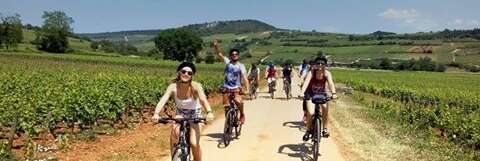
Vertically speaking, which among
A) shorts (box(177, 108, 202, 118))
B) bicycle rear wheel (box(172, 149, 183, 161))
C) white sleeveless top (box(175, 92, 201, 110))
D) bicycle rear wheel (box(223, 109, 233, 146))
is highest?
white sleeveless top (box(175, 92, 201, 110))

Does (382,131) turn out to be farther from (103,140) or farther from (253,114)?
(103,140)

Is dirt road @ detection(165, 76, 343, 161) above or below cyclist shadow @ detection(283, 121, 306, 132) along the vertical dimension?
above

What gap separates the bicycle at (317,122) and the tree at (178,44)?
11926cm

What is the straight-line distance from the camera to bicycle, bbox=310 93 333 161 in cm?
1238

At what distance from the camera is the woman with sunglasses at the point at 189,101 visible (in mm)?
9305

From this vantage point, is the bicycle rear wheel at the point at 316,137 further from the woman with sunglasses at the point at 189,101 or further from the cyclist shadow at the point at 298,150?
the woman with sunglasses at the point at 189,101

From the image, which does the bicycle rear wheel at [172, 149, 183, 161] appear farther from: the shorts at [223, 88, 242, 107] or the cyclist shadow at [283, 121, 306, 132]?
the cyclist shadow at [283, 121, 306, 132]

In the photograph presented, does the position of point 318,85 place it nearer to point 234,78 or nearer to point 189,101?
point 234,78

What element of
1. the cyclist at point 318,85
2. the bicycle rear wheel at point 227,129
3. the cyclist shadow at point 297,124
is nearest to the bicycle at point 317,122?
the cyclist at point 318,85

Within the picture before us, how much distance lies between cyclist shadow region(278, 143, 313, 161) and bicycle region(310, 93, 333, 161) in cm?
46

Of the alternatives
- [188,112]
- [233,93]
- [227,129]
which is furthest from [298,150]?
[188,112]

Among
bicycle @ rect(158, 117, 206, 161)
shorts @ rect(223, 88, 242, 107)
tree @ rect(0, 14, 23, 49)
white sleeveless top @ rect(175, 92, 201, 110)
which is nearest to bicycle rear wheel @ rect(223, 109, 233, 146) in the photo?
shorts @ rect(223, 88, 242, 107)

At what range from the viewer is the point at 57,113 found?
599 inches

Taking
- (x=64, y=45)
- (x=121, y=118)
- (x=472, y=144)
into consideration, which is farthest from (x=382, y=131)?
(x=64, y=45)
